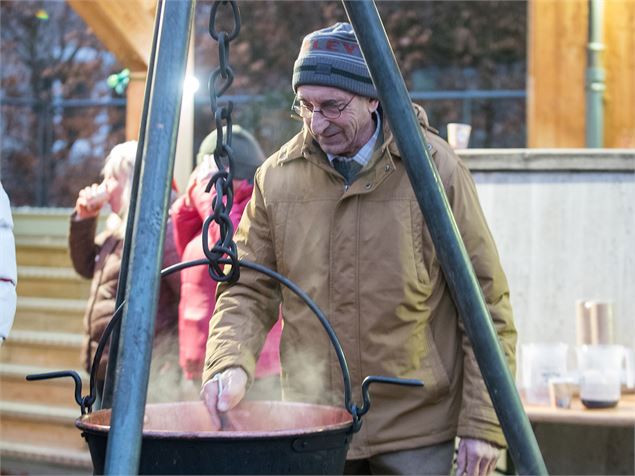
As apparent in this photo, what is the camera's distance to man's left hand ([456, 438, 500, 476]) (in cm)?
281

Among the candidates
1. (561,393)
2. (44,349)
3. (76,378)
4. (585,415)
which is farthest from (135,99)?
(76,378)

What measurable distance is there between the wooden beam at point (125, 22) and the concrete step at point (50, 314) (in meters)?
2.05

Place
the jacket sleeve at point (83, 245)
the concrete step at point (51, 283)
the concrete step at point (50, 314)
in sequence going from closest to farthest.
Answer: the jacket sleeve at point (83, 245)
the concrete step at point (50, 314)
the concrete step at point (51, 283)

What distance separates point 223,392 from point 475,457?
0.61 metres

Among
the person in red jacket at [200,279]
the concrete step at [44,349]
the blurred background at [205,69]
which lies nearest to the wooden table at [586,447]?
the person in red jacket at [200,279]

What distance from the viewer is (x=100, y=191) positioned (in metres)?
4.75

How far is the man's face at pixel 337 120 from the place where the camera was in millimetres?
2857

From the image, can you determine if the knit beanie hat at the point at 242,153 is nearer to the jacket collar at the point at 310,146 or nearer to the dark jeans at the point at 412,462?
the jacket collar at the point at 310,146

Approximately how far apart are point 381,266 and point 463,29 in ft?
35.9

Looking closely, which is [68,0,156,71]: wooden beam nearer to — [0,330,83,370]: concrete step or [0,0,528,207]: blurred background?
[0,330,83,370]: concrete step

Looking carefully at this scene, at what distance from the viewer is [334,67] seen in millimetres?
2852

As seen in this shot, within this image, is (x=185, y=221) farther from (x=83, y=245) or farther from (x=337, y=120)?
(x=337, y=120)

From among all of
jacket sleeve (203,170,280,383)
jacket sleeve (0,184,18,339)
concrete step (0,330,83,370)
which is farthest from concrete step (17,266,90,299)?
jacket sleeve (203,170,280,383)

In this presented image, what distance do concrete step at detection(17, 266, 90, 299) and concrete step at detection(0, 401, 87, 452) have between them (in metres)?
0.82
